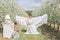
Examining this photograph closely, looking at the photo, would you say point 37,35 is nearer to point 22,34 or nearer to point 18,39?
point 22,34

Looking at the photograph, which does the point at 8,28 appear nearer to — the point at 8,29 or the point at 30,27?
the point at 8,29

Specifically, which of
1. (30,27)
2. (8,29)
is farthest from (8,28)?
(30,27)

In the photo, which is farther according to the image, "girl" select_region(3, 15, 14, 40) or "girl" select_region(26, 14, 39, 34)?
"girl" select_region(26, 14, 39, 34)

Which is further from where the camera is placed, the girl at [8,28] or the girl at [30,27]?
the girl at [30,27]

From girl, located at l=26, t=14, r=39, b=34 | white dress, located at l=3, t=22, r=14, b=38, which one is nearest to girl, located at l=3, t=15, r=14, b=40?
white dress, located at l=3, t=22, r=14, b=38

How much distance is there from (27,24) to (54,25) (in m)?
4.59

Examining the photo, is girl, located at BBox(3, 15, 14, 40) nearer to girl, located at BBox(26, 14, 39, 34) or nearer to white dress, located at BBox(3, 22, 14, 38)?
white dress, located at BBox(3, 22, 14, 38)

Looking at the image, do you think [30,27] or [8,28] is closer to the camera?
[8,28]

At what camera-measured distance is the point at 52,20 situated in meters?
15.4

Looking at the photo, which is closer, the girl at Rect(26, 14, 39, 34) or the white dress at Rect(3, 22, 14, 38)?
the white dress at Rect(3, 22, 14, 38)

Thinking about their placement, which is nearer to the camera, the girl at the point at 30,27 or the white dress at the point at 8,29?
the white dress at the point at 8,29

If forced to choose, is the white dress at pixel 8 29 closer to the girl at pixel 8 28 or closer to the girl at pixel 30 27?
the girl at pixel 8 28

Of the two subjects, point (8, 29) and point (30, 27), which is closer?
point (8, 29)

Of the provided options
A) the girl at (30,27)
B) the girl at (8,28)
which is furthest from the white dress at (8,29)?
the girl at (30,27)
